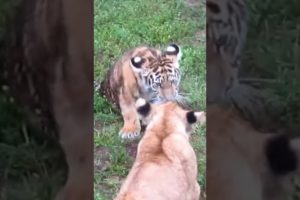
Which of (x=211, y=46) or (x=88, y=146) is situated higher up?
(x=211, y=46)

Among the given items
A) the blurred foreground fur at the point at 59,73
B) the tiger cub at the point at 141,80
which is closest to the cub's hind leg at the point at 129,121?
the tiger cub at the point at 141,80

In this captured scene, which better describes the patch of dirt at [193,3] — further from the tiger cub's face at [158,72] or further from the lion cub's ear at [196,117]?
the lion cub's ear at [196,117]

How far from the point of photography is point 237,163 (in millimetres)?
4066

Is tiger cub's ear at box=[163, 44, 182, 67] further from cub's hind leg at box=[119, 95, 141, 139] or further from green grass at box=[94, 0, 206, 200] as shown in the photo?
cub's hind leg at box=[119, 95, 141, 139]

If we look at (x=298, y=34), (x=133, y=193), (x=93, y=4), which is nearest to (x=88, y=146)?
(x=133, y=193)

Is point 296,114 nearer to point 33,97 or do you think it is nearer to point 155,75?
point 155,75

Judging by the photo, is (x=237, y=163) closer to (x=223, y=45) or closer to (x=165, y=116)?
(x=165, y=116)

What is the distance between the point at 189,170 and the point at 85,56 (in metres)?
0.54

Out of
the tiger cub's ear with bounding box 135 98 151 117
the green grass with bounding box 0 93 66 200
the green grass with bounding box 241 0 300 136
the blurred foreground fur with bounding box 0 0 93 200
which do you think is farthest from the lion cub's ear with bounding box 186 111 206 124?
the green grass with bounding box 0 93 66 200

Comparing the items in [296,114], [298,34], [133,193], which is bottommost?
[133,193]

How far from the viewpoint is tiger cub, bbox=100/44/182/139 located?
408cm

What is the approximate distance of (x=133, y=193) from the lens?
13.3 feet

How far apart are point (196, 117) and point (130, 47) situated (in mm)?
340

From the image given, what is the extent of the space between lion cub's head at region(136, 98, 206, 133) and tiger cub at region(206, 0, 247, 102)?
0.38 feet
